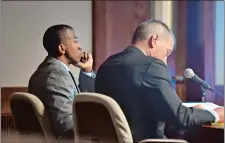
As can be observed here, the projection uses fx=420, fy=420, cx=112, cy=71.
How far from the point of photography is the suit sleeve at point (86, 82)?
1195 millimetres

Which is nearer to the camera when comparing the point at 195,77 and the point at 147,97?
the point at 147,97

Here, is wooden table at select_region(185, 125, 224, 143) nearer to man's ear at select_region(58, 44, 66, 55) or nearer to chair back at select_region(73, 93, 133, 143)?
chair back at select_region(73, 93, 133, 143)

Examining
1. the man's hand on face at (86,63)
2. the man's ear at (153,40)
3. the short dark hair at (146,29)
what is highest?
the short dark hair at (146,29)

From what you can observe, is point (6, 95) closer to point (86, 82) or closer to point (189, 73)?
point (86, 82)

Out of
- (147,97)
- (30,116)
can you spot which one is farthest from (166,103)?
(30,116)

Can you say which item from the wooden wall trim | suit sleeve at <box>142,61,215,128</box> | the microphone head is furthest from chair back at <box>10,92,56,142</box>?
the microphone head

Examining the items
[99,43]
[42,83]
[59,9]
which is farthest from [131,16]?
[42,83]

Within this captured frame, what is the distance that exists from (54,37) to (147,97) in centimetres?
34

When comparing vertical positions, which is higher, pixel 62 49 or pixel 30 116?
pixel 62 49

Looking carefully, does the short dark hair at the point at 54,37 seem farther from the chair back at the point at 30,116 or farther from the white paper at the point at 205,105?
the white paper at the point at 205,105

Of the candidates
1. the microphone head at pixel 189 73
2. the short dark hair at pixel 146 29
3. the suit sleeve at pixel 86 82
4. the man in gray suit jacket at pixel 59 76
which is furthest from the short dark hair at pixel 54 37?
the microphone head at pixel 189 73

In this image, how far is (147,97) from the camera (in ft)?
3.65

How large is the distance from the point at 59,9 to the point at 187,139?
0.56 metres

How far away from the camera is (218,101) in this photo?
1.15 metres
